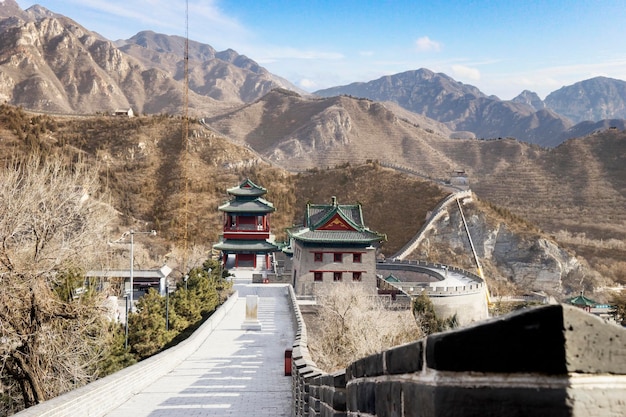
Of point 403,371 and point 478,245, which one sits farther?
point 478,245

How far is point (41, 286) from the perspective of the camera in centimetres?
1505

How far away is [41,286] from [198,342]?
23.2 ft

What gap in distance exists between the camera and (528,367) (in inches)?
66.1

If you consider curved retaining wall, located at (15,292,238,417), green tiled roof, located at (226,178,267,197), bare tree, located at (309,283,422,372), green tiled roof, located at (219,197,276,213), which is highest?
green tiled roof, located at (226,178,267,197)

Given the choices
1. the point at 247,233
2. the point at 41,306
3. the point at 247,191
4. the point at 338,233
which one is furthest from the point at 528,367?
the point at 247,191

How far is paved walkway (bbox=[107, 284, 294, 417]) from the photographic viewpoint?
1191cm

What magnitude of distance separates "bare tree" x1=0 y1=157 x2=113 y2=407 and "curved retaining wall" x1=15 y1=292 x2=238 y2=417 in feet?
7.17

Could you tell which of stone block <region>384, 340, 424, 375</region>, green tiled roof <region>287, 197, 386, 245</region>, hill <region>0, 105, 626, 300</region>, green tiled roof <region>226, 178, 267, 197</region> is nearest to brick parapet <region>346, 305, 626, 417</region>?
stone block <region>384, 340, 424, 375</region>

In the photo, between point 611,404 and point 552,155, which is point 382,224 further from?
point 611,404

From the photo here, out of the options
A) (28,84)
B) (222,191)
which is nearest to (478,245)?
(222,191)

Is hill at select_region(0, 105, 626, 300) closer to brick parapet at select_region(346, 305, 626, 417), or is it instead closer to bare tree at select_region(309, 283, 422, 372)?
bare tree at select_region(309, 283, 422, 372)

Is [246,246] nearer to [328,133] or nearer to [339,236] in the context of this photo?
[339,236]

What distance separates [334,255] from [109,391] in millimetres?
24576

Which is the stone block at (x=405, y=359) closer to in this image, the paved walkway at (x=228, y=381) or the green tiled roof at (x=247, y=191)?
the paved walkway at (x=228, y=381)
